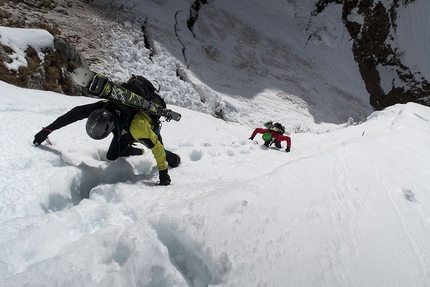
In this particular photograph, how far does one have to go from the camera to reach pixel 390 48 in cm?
1848

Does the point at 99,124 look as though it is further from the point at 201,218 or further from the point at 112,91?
the point at 201,218

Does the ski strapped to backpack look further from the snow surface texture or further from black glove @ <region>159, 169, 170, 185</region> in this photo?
the snow surface texture

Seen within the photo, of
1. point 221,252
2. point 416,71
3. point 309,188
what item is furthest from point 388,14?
point 221,252

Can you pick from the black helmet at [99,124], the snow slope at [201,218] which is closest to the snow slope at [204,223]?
the snow slope at [201,218]

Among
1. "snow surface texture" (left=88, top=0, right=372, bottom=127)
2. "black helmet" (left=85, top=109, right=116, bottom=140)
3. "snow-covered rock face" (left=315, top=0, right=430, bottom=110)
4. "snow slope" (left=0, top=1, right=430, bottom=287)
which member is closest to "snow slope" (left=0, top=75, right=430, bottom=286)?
"snow slope" (left=0, top=1, right=430, bottom=287)

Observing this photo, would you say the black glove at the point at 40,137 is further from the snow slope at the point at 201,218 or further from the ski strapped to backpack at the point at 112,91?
the ski strapped to backpack at the point at 112,91

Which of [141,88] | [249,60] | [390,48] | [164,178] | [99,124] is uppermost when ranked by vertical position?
[390,48]

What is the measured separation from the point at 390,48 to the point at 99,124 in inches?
870

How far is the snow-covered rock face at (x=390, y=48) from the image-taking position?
17.8 m

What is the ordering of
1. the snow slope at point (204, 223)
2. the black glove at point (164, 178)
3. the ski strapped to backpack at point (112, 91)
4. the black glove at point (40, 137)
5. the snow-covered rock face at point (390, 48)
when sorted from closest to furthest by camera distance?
the snow slope at point (204, 223)
the ski strapped to backpack at point (112, 91)
the black glove at point (40, 137)
the black glove at point (164, 178)
the snow-covered rock face at point (390, 48)

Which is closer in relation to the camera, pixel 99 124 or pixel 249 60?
pixel 99 124

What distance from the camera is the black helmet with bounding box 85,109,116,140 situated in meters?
2.67

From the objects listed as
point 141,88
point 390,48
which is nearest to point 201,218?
point 141,88

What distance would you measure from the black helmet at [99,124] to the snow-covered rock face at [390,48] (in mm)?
19285
